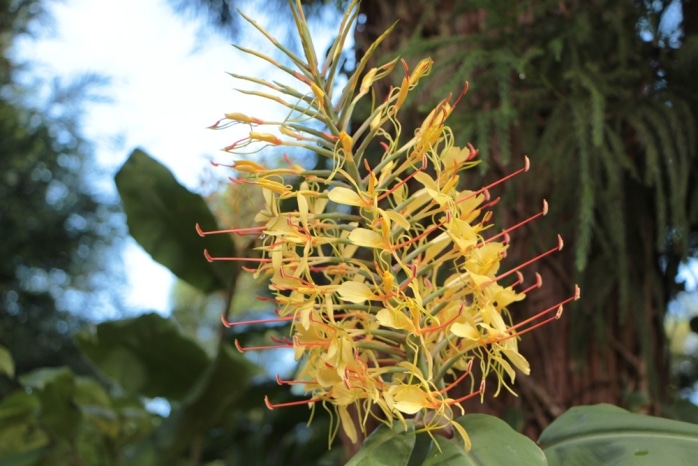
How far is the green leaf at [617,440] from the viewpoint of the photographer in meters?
0.67

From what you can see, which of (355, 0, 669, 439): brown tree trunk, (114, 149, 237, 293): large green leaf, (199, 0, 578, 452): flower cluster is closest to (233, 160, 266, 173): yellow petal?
(199, 0, 578, 452): flower cluster

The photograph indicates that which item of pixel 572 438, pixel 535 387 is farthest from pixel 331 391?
pixel 535 387

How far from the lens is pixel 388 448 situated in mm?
674

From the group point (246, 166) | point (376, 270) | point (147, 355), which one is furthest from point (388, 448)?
point (147, 355)

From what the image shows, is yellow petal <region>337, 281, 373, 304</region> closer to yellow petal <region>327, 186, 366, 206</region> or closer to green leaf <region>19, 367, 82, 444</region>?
yellow petal <region>327, 186, 366, 206</region>

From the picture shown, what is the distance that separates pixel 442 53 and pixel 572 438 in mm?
788

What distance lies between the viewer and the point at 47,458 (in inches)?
66.6

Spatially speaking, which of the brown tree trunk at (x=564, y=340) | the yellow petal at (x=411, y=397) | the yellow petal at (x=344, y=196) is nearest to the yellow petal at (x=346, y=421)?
the yellow petal at (x=411, y=397)

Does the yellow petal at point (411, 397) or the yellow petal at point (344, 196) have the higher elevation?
the yellow petal at point (344, 196)

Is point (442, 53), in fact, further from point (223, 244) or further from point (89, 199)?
point (89, 199)

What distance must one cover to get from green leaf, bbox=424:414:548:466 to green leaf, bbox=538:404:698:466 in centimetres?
9

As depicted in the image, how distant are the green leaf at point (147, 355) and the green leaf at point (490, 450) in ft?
2.97

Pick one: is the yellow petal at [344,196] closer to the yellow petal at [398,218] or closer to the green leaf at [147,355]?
the yellow petal at [398,218]

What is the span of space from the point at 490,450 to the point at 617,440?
143 mm
